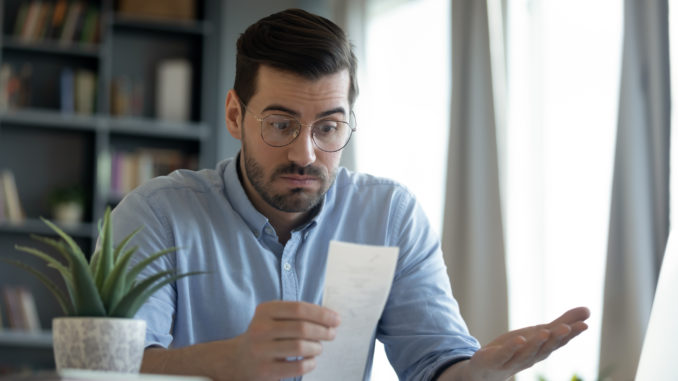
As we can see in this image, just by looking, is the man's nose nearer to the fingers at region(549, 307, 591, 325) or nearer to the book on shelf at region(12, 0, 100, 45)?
the fingers at region(549, 307, 591, 325)

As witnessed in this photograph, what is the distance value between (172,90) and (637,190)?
3.13 meters

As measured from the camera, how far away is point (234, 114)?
187cm

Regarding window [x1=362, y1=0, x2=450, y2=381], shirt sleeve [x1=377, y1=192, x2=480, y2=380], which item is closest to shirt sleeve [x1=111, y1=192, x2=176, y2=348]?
shirt sleeve [x1=377, y1=192, x2=480, y2=380]

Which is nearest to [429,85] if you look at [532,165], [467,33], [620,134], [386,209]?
[467,33]

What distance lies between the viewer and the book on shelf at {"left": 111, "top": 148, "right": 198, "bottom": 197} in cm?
486

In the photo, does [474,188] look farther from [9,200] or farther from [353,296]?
[9,200]

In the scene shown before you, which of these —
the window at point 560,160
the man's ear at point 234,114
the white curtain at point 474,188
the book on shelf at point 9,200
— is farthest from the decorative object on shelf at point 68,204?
the man's ear at point 234,114

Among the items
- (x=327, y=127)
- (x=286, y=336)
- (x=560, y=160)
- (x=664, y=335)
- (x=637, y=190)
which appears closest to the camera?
(x=286, y=336)

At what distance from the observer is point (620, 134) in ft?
8.87

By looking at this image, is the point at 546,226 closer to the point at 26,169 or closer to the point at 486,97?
the point at 486,97

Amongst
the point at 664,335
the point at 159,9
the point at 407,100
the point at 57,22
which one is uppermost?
the point at 159,9

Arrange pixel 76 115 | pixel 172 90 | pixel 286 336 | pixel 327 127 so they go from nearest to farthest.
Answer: pixel 286 336 < pixel 327 127 < pixel 76 115 < pixel 172 90

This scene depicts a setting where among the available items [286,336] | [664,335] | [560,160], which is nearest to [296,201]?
[286,336]

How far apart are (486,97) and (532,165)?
1.12 ft
